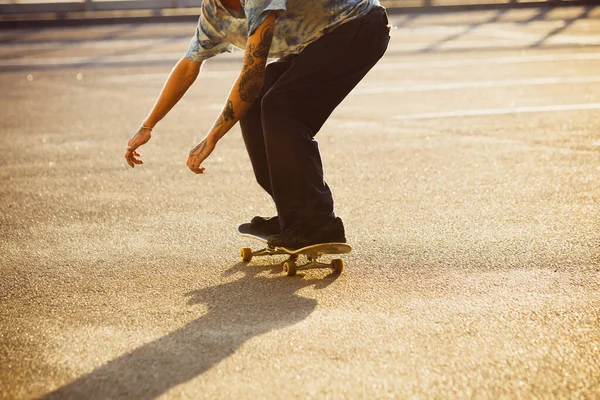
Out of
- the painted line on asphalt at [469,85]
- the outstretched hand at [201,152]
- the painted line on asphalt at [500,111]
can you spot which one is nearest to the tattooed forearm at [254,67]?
the outstretched hand at [201,152]

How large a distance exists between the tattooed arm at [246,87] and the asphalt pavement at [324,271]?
26.8 inches

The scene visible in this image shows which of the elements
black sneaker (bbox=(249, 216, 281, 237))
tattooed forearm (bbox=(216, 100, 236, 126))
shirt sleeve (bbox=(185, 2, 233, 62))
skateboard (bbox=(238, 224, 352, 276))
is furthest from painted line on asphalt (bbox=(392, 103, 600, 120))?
tattooed forearm (bbox=(216, 100, 236, 126))

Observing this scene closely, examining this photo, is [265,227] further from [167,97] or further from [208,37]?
[208,37]

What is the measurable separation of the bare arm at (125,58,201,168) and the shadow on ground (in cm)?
80

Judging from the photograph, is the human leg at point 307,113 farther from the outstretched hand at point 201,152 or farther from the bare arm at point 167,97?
the bare arm at point 167,97

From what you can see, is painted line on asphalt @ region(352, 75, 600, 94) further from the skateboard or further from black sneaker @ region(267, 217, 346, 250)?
black sneaker @ region(267, 217, 346, 250)

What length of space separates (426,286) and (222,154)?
375 centimetres

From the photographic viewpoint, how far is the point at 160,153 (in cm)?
796

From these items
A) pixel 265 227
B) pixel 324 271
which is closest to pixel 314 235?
pixel 324 271

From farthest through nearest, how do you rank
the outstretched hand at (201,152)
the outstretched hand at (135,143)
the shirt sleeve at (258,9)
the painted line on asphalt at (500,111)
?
the painted line on asphalt at (500,111) → the outstretched hand at (135,143) → the outstretched hand at (201,152) → the shirt sleeve at (258,9)

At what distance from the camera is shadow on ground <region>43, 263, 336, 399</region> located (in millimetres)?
3285

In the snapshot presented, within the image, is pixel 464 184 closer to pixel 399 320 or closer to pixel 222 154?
pixel 222 154

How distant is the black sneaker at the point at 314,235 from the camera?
451cm

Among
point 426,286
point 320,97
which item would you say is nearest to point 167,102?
point 320,97
